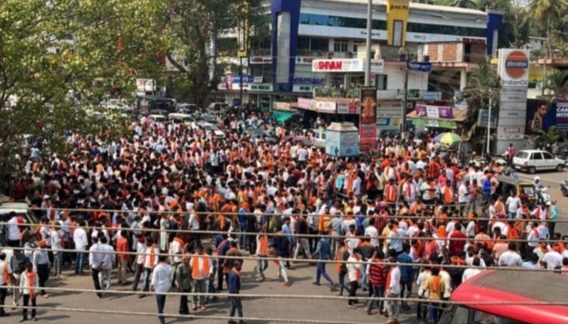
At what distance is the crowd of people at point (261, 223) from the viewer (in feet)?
32.3

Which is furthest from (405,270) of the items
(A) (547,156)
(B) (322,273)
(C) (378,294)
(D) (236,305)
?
(A) (547,156)

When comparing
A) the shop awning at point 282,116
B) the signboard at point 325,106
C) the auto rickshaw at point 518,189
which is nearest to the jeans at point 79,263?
the auto rickshaw at point 518,189

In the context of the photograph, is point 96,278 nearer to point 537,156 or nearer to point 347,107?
point 537,156

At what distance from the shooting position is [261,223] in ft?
46.0

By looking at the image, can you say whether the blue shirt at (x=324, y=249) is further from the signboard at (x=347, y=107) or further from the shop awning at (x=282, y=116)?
the shop awning at (x=282, y=116)

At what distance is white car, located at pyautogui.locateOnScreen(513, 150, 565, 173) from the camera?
27047 millimetres

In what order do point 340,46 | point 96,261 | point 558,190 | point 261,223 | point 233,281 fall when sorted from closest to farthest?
point 233,281, point 96,261, point 261,223, point 558,190, point 340,46

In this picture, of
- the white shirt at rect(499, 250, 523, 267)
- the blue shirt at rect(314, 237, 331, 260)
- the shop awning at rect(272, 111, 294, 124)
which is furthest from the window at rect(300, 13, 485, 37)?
the white shirt at rect(499, 250, 523, 267)

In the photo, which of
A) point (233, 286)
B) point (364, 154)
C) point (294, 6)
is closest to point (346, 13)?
point (294, 6)

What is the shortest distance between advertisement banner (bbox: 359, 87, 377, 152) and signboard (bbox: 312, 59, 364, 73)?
49.5 ft

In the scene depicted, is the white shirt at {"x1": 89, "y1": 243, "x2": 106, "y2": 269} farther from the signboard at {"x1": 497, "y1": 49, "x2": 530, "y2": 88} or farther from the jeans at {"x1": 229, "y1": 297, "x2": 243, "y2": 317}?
the signboard at {"x1": 497, "y1": 49, "x2": 530, "y2": 88}

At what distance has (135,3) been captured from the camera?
51.1 ft

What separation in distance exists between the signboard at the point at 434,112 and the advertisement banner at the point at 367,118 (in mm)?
10639

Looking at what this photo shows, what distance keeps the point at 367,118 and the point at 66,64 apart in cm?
1120
